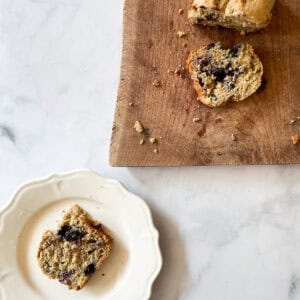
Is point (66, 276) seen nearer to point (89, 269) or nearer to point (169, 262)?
point (89, 269)

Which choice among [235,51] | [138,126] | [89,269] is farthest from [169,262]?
[235,51]

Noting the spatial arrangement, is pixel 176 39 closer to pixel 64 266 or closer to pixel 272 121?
pixel 272 121

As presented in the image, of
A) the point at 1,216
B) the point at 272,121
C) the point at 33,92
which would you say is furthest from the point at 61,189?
the point at 272,121

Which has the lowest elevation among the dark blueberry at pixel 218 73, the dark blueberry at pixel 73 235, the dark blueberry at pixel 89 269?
the dark blueberry at pixel 89 269

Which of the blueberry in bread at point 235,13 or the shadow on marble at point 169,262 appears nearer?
the blueberry in bread at point 235,13

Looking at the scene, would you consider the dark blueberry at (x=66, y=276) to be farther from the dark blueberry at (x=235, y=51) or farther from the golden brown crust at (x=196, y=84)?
the dark blueberry at (x=235, y=51)

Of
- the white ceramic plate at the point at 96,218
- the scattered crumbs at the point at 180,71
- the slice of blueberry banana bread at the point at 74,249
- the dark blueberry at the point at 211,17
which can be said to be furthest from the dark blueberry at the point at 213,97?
the slice of blueberry banana bread at the point at 74,249

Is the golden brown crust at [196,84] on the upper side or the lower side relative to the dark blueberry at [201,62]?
lower
